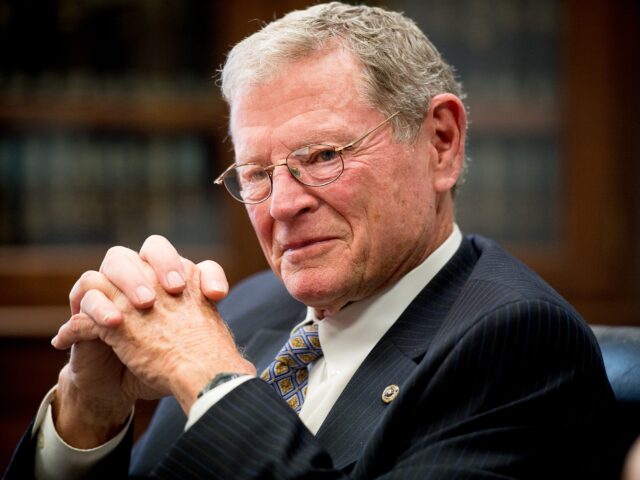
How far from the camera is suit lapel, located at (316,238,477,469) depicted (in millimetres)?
1511

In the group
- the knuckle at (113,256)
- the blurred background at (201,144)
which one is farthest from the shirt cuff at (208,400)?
the blurred background at (201,144)

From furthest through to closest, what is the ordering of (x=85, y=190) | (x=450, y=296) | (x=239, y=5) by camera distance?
1. (x=85, y=190)
2. (x=239, y=5)
3. (x=450, y=296)

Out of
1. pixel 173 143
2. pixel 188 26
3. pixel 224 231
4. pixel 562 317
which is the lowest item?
pixel 224 231

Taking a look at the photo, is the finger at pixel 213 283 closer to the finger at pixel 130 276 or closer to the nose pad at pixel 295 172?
the finger at pixel 130 276

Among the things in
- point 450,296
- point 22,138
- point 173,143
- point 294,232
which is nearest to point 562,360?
point 450,296

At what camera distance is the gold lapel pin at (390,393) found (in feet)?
4.98

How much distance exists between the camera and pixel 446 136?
1.79 metres

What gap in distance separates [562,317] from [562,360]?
0.07 metres

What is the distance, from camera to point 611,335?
1.69m

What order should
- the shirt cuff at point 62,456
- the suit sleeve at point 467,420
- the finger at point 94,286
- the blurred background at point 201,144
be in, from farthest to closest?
the blurred background at point 201,144, the shirt cuff at point 62,456, the finger at point 94,286, the suit sleeve at point 467,420

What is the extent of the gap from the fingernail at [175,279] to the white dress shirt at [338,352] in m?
0.35

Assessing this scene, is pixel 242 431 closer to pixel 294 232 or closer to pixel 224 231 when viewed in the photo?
pixel 294 232

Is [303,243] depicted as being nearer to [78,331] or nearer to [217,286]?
[217,286]

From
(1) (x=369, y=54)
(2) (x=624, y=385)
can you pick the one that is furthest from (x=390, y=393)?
(1) (x=369, y=54)
